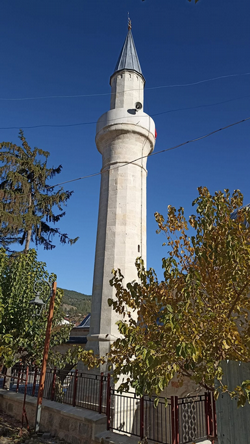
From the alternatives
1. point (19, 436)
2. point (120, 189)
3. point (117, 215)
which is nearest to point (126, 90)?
point (120, 189)

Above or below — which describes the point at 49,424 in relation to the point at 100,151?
below

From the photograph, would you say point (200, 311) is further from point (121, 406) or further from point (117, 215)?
point (117, 215)

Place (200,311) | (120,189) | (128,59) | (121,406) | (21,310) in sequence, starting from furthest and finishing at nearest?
(128,59) < (120,189) < (21,310) < (121,406) < (200,311)

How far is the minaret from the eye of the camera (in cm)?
1265

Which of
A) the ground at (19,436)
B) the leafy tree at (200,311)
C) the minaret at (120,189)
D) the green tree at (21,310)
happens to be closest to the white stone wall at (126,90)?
the minaret at (120,189)

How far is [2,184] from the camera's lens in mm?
20328

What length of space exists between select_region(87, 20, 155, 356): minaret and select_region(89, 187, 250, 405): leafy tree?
5552 millimetres

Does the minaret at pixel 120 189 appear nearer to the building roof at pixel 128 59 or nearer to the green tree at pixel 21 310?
A: the building roof at pixel 128 59

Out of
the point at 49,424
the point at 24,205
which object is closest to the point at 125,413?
the point at 49,424

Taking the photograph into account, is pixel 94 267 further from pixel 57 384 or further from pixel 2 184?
pixel 2 184

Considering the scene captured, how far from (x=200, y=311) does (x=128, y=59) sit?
1414 centimetres

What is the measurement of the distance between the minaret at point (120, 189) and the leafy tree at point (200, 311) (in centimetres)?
555

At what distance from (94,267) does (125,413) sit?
17.6 feet

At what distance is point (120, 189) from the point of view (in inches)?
548
